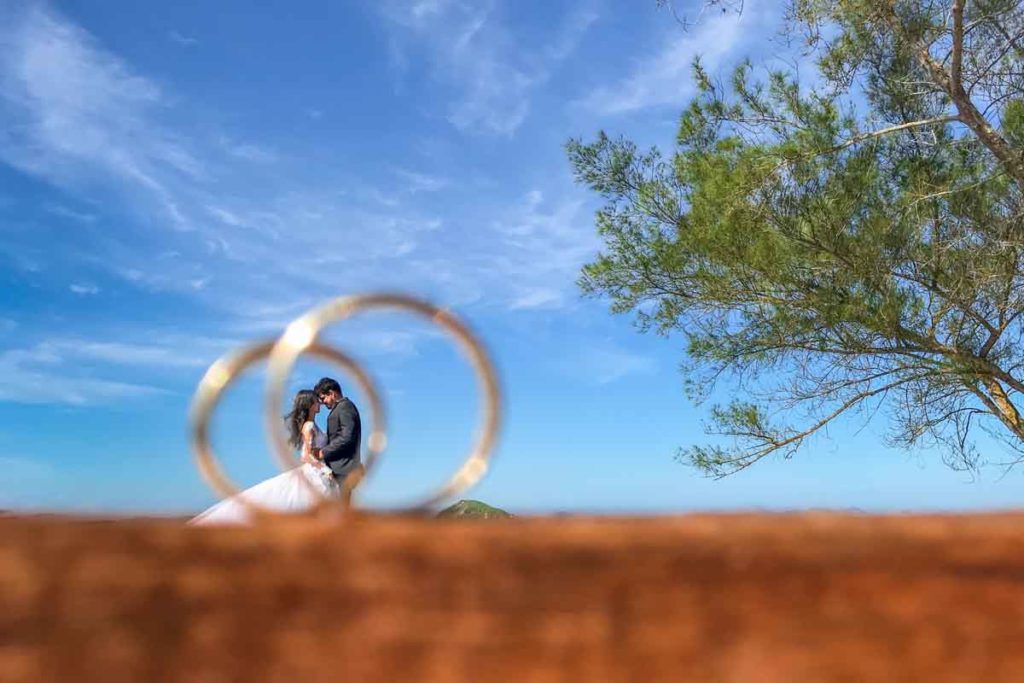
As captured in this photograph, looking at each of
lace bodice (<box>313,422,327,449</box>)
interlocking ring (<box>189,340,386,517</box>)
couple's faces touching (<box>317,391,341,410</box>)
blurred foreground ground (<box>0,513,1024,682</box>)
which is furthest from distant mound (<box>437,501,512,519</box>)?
blurred foreground ground (<box>0,513,1024,682</box>)

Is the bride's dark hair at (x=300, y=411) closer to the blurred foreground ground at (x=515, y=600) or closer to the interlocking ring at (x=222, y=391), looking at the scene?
the interlocking ring at (x=222, y=391)

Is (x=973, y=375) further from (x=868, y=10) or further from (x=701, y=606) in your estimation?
(x=701, y=606)

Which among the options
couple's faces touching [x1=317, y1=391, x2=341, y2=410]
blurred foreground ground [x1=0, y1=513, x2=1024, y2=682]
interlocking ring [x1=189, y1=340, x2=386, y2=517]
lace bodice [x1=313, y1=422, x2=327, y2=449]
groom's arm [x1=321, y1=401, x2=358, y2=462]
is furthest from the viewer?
lace bodice [x1=313, y1=422, x2=327, y2=449]

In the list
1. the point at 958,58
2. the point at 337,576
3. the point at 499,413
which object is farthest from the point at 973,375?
the point at 337,576

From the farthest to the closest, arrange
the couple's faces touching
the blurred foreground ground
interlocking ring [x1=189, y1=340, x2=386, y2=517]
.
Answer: the couple's faces touching
interlocking ring [x1=189, y1=340, x2=386, y2=517]
the blurred foreground ground

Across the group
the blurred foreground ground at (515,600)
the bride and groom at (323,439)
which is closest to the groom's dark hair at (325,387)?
the bride and groom at (323,439)

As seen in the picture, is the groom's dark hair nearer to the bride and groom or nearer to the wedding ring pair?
the bride and groom
